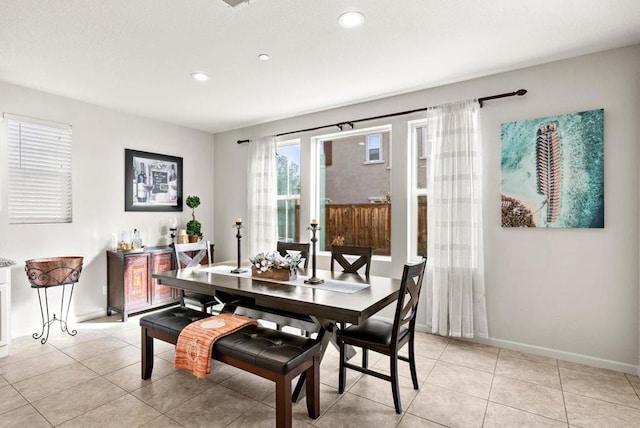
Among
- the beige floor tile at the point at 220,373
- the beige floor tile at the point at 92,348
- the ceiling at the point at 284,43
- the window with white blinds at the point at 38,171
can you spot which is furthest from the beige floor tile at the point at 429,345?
the window with white blinds at the point at 38,171

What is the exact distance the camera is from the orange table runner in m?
2.15

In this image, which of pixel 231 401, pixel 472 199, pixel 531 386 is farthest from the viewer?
pixel 472 199

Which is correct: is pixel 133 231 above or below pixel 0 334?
above

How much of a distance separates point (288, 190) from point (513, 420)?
360 centimetres

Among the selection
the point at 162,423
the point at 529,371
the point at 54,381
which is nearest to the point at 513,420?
the point at 529,371

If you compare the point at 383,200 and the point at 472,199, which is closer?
the point at 472,199

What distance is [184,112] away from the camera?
4.48 metres

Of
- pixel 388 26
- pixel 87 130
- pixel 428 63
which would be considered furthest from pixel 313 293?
pixel 87 130

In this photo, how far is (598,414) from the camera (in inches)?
87.0

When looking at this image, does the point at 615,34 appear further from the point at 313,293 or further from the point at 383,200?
the point at 313,293

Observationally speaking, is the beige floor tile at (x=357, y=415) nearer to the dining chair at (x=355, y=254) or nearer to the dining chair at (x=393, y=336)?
the dining chair at (x=393, y=336)

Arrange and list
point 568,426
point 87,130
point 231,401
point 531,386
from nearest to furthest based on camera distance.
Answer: point 568,426
point 231,401
point 531,386
point 87,130

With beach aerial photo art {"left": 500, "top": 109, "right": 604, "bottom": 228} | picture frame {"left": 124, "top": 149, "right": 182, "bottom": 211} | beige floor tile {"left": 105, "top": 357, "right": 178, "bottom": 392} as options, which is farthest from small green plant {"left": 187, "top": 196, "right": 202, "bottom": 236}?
beach aerial photo art {"left": 500, "top": 109, "right": 604, "bottom": 228}

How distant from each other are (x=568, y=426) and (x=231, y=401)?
213 centimetres
